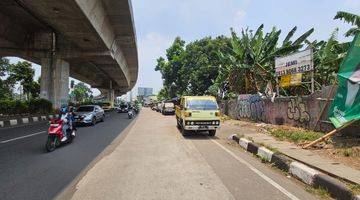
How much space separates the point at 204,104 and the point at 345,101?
7.15 meters

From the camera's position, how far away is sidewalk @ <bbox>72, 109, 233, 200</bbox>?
6.88 metres

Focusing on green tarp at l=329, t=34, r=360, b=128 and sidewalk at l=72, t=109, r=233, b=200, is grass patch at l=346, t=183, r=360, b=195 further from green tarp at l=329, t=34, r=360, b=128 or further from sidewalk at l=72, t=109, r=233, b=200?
green tarp at l=329, t=34, r=360, b=128

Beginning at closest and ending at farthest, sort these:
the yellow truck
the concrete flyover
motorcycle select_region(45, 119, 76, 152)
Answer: motorcycle select_region(45, 119, 76, 152) → the yellow truck → the concrete flyover

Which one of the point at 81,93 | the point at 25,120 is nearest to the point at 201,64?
the point at 25,120

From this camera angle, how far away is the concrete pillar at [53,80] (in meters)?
33.8

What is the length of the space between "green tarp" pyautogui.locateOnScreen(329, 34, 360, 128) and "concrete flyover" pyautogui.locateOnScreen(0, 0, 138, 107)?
1296cm

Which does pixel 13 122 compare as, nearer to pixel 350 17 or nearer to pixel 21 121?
pixel 21 121

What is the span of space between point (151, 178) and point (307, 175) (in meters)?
3.26

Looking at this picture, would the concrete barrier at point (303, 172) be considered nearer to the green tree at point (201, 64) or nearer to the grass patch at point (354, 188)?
the grass patch at point (354, 188)

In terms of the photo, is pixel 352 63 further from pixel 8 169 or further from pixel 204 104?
pixel 8 169

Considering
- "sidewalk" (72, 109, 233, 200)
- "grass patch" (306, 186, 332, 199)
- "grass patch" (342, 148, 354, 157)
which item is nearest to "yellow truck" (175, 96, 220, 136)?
"sidewalk" (72, 109, 233, 200)

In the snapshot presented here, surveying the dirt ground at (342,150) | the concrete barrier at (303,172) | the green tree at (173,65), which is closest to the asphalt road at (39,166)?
the concrete barrier at (303,172)

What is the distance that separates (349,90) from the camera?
12.7 metres

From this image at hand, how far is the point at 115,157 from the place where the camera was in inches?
446
